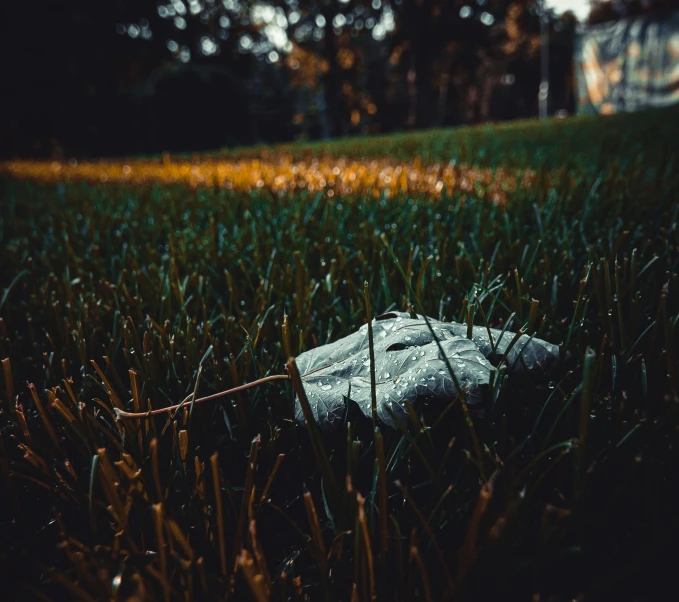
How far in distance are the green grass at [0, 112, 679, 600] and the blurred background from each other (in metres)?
10.5

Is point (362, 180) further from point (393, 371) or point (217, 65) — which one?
point (217, 65)

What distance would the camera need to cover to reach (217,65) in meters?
17.5

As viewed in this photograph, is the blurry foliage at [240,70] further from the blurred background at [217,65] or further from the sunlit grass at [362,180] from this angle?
the sunlit grass at [362,180]

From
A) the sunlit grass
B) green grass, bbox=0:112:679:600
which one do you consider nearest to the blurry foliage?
the sunlit grass

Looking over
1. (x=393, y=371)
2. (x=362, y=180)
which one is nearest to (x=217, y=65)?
(x=362, y=180)

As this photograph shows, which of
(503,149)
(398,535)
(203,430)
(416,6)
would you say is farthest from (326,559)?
(416,6)

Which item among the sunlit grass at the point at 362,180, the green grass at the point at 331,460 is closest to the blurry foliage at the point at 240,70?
the sunlit grass at the point at 362,180

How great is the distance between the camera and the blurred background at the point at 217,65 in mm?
10930

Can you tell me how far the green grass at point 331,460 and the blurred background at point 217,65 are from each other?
1045 cm

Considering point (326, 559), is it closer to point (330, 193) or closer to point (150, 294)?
point (150, 294)

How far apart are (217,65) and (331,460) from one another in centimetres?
1950

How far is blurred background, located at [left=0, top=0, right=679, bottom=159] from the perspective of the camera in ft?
35.9

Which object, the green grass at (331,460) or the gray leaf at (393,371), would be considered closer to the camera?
the green grass at (331,460)

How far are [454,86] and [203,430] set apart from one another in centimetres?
4353
